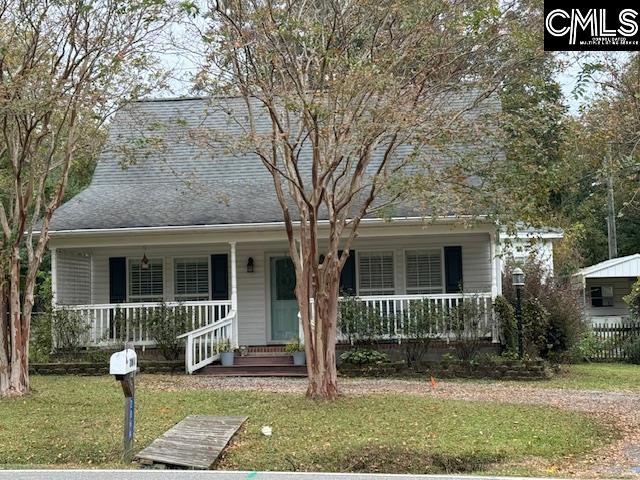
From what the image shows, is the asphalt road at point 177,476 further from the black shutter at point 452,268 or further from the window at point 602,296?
the window at point 602,296

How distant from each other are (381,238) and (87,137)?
6.66m

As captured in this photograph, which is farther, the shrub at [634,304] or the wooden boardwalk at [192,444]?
the shrub at [634,304]

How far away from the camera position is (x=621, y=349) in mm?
18844

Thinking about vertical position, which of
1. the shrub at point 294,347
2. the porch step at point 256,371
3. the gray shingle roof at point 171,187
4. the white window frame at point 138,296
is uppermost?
the gray shingle roof at point 171,187

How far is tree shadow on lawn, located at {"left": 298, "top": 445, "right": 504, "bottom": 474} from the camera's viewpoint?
7.41m

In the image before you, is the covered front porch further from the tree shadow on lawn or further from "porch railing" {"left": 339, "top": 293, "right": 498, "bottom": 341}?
the tree shadow on lawn

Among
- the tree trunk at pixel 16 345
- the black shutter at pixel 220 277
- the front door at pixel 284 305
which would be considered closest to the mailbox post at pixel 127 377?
the tree trunk at pixel 16 345

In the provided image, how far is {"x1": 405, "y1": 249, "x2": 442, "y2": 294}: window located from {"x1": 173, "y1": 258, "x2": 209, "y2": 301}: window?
454 cm

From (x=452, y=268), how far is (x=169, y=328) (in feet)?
19.9

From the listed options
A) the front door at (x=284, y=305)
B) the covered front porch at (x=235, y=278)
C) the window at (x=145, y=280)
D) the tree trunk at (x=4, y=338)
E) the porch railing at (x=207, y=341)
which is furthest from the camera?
the window at (x=145, y=280)

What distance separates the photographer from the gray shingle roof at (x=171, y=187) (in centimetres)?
1465

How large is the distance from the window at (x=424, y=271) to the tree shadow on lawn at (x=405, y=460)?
27.9 ft

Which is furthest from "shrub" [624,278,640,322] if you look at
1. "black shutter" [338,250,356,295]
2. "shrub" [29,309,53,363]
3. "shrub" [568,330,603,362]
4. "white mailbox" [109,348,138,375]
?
"white mailbox" [109,348,138,375]

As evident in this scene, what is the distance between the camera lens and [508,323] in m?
13.9
